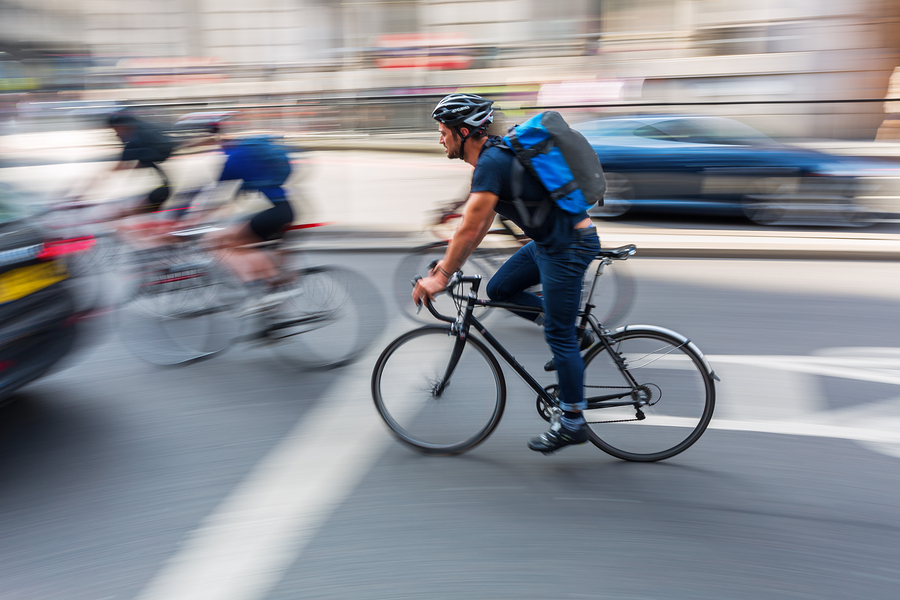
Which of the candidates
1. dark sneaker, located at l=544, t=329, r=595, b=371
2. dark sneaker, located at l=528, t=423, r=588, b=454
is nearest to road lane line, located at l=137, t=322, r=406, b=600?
dark sneaker, located at l=528, t=423, r=588, b=454

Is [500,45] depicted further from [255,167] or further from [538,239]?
[538,239]

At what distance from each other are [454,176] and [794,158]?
19.8ft

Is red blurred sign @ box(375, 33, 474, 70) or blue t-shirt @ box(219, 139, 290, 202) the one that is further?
red blurred sign @ box(375, 33, 474, 70)

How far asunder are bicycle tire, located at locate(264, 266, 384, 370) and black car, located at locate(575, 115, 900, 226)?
516cm

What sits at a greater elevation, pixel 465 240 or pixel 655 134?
pixel 465 240

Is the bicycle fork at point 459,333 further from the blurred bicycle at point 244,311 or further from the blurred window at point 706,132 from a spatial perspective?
the blurred window at point 706,132

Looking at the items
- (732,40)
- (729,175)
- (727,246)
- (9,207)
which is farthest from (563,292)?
(732,40)

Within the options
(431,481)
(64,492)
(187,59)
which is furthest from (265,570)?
(187,59)

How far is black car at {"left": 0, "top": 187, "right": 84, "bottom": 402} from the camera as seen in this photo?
3.77 meters

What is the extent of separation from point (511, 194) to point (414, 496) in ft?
4.79

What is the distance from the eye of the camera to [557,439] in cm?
355

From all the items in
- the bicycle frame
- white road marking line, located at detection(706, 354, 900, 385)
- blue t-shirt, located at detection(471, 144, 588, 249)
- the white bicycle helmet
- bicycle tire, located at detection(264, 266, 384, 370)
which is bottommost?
white road marking line, located at detection(706, 354, 900, 385)

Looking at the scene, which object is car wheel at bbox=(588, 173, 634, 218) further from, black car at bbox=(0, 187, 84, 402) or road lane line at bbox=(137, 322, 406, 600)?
black car at bbox=(0, 187, 84, 402)

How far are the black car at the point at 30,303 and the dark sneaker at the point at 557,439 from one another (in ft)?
8.82
